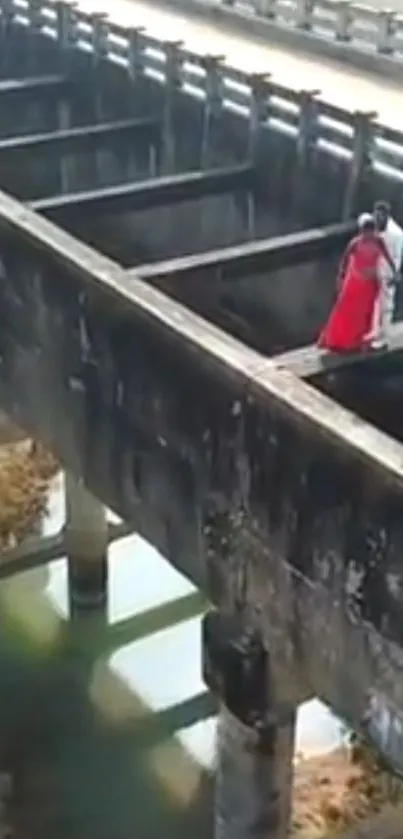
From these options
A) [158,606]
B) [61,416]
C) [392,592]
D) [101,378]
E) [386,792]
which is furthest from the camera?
[158,606]

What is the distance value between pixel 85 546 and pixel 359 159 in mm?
5855

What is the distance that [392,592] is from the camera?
30.3ft

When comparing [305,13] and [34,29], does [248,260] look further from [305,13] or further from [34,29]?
[305,13]

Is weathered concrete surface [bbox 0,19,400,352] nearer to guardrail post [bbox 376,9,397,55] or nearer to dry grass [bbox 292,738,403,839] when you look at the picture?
guardrail post [bbox 376,9,397,55]

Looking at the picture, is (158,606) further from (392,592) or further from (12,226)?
(392,592)

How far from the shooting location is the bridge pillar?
10.9m

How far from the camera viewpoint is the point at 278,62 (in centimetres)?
2059

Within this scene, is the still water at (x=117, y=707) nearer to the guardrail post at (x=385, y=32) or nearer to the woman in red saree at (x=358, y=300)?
the woman in red saree at (x=358, y=300)

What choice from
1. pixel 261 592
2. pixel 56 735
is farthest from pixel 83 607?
pixel 261 592

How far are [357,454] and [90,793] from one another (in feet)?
24.7

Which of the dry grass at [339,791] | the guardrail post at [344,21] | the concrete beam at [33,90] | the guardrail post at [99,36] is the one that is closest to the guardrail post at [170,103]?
the guardrail post at [99,36]

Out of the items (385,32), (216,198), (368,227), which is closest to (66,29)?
(385,32)

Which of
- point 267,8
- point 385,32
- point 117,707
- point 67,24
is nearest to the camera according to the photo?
point 117,707

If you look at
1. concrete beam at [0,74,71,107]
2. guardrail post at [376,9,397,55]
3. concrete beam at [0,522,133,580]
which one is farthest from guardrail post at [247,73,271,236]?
guardrail post at [376,9,397,55]
